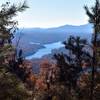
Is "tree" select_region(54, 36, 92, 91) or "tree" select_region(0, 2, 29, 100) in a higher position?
"tree" select_region(0, 2, 29, 100)

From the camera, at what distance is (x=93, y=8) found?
2631 centimetres

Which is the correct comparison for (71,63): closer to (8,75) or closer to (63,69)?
(63,69)

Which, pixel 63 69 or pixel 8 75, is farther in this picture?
pixel 63 69

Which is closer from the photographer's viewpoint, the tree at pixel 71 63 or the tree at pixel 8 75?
the tree at pixel 8 75

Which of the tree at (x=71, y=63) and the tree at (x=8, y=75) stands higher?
the tree at (x=8, y=75)

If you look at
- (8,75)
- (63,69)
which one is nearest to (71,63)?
(63,69)

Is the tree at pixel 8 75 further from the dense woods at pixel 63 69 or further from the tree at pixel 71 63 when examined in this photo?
the tree at pixel 71 63

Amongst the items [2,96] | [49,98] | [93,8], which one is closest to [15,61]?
[49,98]

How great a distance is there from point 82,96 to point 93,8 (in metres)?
6.39

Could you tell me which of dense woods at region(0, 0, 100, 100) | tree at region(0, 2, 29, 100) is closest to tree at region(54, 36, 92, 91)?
dense woods at region(0, 0, 100, 100)

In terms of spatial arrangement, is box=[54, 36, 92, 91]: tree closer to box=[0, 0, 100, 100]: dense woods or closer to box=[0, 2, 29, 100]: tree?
box=[0, 0, 100, 100]: dense woods

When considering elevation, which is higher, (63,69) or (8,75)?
(8,75)

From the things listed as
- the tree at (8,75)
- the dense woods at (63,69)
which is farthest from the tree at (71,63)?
the tree at (8,75)

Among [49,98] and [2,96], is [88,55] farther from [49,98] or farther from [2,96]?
[2,96]
